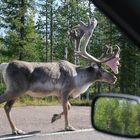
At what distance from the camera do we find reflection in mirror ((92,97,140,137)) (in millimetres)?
1978

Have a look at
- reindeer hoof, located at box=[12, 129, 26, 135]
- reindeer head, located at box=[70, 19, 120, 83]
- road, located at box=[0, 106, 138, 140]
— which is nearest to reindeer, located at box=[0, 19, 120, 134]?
reindeer head, located at box=[70, 19, 120, 83]

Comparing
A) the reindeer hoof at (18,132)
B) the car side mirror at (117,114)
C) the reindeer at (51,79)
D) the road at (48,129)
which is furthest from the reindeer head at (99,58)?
the car side mirror at (117,114)

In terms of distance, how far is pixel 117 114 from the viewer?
2.11 meters

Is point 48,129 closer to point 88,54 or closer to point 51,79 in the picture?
point 51,79

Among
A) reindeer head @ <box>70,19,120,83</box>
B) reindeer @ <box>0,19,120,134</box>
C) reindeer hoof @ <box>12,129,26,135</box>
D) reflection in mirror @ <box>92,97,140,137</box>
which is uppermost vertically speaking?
reindeer head @ <box>70,19,120,83</box>

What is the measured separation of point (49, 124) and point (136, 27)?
29.7 ft

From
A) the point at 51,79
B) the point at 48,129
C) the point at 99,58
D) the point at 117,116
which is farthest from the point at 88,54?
the point at 117,116

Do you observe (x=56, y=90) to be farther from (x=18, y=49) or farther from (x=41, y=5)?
(x=41, y=5)

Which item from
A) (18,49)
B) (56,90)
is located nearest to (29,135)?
(56,90)

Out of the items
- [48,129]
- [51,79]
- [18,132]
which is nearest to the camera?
[18,132]

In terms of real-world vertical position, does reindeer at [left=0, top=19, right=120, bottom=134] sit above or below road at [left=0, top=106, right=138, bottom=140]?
above

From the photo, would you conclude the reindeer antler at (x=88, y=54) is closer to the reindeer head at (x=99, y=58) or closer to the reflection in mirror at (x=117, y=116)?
the reindeer head at (x=99, y=58)

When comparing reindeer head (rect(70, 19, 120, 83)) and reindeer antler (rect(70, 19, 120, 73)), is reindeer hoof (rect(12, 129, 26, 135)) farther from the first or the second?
reindeer antler (rect(70, 19, 120, 73))

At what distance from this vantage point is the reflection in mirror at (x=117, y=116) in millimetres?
1978
